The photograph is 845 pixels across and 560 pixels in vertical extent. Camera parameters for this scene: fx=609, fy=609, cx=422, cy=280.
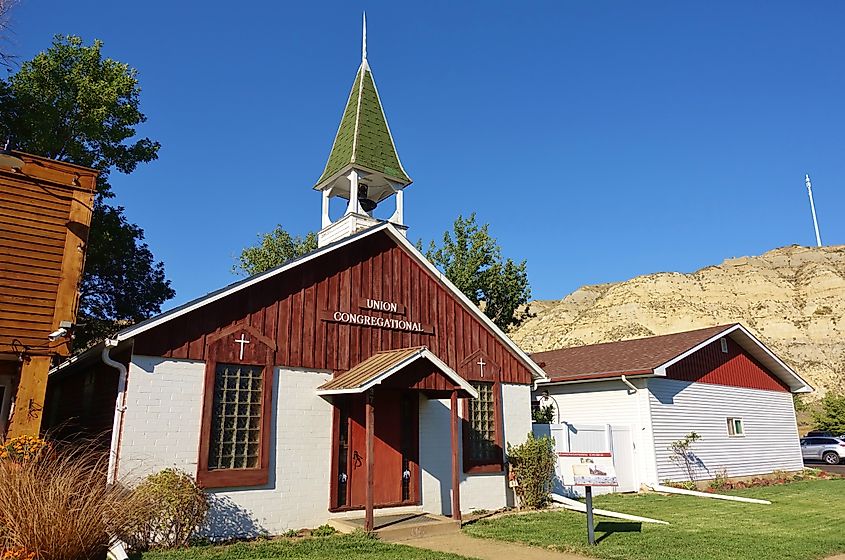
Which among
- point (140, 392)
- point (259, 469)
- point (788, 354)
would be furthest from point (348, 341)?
point (788, 354)

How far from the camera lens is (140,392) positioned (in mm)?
10164

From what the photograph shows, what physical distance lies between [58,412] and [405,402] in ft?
26.6

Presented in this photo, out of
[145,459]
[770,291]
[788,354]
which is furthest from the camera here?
[770,291]

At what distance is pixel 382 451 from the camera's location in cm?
1284

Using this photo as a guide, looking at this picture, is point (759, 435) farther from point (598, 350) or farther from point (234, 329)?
point (234, 329)

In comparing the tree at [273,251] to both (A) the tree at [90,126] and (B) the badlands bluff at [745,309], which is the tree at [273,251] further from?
(B) the badlands bluff at [745,309]

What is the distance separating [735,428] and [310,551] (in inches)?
723

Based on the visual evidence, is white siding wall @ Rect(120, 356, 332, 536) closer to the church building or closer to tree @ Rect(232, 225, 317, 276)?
the church building

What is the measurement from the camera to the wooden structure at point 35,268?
990 centimetres

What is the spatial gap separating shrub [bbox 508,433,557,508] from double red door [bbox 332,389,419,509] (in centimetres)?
299

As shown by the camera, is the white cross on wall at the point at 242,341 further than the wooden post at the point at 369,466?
Yes

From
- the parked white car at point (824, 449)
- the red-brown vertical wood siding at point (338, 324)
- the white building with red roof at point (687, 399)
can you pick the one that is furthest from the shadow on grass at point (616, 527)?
the parked white car at point (824, 449)

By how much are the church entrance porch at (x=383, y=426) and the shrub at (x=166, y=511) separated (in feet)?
9.36

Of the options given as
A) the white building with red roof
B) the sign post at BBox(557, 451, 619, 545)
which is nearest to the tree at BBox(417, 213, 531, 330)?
the white building with red roof
